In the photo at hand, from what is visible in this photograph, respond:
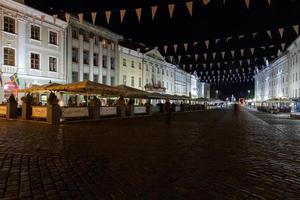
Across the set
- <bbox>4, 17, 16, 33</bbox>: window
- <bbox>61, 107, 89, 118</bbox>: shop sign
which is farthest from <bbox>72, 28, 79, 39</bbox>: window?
<bbox>61, 107, 89, 118</bbox>: shop sign

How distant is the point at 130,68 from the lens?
48.0 metres

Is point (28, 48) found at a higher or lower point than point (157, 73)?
lower

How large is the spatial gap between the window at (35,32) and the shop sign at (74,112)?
40.3 feet

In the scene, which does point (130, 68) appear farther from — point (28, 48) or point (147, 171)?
point (147, 171)

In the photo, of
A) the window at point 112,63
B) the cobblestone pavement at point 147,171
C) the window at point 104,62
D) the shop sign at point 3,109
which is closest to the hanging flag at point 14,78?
the shop sign at point 3,109

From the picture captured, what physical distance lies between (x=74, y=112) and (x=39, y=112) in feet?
7.45

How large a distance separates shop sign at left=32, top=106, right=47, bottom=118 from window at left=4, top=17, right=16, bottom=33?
411 inches

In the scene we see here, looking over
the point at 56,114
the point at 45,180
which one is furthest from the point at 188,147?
the point at 56,114

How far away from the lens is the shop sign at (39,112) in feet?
64.2

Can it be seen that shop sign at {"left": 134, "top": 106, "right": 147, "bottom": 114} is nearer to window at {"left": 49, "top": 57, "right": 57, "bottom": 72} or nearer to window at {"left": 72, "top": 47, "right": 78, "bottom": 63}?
window at {"left": 49, "top": 57, "right": 57, "bottom": 72}

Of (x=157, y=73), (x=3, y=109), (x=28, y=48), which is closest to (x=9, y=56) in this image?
(x=28, y=48)

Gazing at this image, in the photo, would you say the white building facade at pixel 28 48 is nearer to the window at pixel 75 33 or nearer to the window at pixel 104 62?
the window at pixel 75 33

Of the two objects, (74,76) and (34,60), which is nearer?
(34,60)

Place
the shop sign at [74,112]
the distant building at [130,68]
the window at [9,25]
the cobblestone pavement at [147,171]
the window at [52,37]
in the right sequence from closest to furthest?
the cobblestone pavement at [147,171] < the shop sign at [74,112] < the window at [9,25] < the window at [52,37] < the distant building at [130,68]
